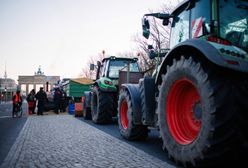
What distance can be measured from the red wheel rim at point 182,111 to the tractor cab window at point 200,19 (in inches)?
35.9

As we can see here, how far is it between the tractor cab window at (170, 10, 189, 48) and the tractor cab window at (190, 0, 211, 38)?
25cm

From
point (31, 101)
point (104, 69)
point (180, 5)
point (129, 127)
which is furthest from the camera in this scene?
point (31, 101)

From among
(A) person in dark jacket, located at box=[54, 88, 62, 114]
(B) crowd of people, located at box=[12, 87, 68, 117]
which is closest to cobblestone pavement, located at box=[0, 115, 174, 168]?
(B) crowd of people, located at box=[12, 87, 68, 117]

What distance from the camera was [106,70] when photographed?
38.8 ft

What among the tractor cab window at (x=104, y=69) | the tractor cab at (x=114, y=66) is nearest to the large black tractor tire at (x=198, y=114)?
the tractor cab at (x=114, y=66)

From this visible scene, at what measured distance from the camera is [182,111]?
440 centimetres

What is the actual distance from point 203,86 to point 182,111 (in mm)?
896

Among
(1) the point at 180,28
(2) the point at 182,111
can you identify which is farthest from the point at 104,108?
(2) the point at 182,111

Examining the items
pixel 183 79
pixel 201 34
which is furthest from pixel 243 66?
pixel 201 34

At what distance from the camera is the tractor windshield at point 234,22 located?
4.23 meters

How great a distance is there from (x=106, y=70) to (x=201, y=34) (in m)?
7.52

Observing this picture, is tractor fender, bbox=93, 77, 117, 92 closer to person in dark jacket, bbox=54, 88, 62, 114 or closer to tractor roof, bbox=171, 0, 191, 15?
tractor roof, bbox=171, 0, 191, 15

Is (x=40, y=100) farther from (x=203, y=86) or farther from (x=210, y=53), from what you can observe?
(x=210, y=53)

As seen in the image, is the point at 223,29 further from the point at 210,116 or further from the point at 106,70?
the point at 106,70
